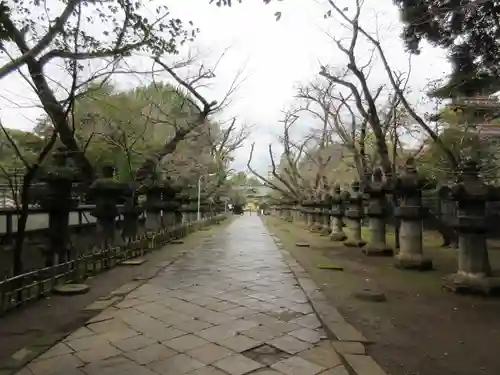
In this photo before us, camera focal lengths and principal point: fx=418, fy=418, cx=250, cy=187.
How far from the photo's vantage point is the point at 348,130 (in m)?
22.0

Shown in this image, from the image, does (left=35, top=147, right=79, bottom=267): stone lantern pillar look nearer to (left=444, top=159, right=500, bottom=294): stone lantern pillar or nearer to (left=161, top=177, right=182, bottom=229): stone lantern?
(left=444, top=159, right=500, bottom=294): stone lantern pillar

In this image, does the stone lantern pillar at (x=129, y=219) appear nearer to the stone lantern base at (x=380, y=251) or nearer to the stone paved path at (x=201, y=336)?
the stone paved path at (x=201, y=336)

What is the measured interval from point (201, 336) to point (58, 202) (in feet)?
14.6

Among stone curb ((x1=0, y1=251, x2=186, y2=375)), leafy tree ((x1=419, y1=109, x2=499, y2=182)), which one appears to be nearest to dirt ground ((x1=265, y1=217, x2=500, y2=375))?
stone curb ((x1=0, y1=251, x2=186, y2=375))

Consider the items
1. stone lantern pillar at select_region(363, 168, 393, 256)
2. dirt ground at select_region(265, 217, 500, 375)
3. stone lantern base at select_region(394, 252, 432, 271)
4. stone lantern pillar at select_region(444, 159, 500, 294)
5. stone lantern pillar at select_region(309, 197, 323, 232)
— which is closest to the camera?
dirt ground at select_region(265, 217, 500, 375)

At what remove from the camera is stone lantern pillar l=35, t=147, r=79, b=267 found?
7438 millimetres

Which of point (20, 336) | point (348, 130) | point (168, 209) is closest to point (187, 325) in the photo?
point (20, 336)

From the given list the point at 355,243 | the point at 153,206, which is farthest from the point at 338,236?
the point at 153,206

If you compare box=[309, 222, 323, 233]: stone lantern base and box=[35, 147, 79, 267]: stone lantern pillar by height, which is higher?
box=[35, 147, 79, 267]: stone lantern pillar

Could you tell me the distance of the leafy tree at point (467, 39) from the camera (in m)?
8.27

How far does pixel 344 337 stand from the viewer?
14.7ft

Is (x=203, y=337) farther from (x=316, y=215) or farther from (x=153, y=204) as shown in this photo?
(x=316, y=215)

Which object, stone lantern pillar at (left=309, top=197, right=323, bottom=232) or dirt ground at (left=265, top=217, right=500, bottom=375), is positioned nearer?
dirt ground at (left=265, top=217, right=500, bottom=375)

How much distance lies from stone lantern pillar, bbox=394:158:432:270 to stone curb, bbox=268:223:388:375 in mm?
3310
